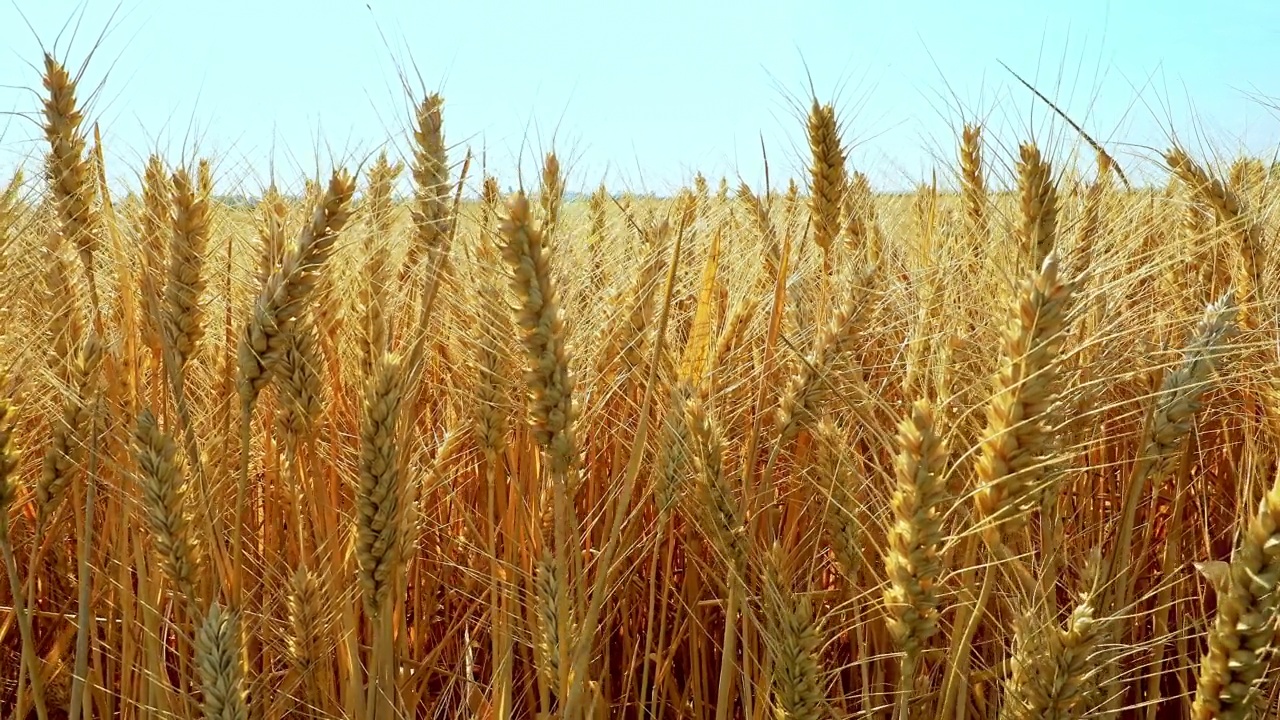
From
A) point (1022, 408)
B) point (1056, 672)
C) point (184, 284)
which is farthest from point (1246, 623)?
point (184, 284)

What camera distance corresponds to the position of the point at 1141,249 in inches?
98.3

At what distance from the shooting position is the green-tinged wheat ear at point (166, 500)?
1.36 meters

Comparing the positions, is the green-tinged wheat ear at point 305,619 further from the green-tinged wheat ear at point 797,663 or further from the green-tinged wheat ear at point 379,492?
the green-tinged wheat ear at point 797,663

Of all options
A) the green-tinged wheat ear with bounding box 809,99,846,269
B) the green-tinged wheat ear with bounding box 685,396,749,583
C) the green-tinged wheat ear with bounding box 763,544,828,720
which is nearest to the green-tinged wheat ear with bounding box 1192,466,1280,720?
the green-tinged wheat ear with bounding box 763,544,828,720

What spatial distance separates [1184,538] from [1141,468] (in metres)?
0.74

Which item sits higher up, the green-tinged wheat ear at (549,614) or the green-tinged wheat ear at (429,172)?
the green-tinged wheat ear at (429,172)

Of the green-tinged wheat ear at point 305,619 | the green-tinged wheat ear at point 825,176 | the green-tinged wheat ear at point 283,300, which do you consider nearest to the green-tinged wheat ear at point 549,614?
the green-tinged wheat ear at point 305,619

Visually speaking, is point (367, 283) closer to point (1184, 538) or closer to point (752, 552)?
point (752, 552)

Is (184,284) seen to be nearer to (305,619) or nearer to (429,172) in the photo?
(429,172)

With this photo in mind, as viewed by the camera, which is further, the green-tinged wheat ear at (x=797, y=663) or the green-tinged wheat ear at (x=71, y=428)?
the green-tinged wheat ear at (x=71, y=428)

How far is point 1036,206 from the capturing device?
152 cm

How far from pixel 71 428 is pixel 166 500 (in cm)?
43

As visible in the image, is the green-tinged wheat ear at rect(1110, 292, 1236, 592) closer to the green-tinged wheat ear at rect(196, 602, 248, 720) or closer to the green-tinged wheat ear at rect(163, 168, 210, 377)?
the green-tinged wheat ear at rect(196, 602, 248, 720)

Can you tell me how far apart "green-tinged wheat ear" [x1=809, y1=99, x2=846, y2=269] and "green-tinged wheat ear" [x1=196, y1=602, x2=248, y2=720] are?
4.57ft
